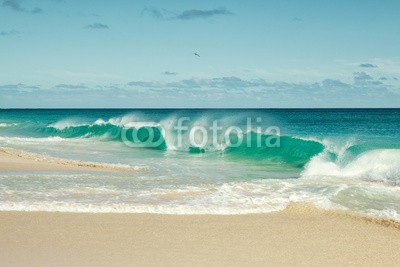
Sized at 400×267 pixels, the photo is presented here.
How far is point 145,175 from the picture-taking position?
15148 mm

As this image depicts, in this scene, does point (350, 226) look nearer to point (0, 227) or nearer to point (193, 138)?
point (0, 227)

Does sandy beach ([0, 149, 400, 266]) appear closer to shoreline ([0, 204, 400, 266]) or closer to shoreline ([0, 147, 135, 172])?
shoreline ([0, 204, 400, 266])

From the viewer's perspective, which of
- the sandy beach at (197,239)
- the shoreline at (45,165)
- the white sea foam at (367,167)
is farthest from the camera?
the white sea foam at (367,167)

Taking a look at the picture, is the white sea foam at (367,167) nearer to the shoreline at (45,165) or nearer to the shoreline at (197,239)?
the shoreline at (45,165)

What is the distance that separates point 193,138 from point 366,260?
1046 inches

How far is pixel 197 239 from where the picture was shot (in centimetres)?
747

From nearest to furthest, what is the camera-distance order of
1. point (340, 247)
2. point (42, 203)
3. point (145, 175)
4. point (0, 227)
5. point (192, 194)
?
point (340, 247), point (0, 227), point (42, 203), point (192, 194), point (145, 175)

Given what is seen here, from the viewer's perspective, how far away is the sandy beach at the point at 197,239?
21.4 ft

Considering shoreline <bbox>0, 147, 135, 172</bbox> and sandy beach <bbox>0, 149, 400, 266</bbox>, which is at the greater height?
shoreline <bbox>0, 147, 135, 172</bbox>

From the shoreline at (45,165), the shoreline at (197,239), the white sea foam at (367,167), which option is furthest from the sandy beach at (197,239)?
the white sea foam at (367,167)

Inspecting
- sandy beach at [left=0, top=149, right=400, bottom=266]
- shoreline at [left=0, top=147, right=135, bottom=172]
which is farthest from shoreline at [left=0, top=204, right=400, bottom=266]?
shoreline at [left=0, top=147, right=135, bottom=172]

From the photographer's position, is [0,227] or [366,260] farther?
[0,227]

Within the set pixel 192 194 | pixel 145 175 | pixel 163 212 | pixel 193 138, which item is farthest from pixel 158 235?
pixel 193 138

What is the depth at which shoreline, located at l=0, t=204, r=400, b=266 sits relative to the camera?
6547mm
